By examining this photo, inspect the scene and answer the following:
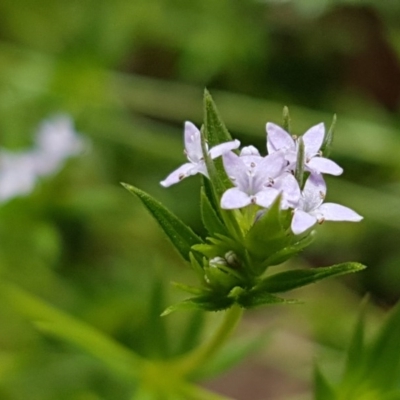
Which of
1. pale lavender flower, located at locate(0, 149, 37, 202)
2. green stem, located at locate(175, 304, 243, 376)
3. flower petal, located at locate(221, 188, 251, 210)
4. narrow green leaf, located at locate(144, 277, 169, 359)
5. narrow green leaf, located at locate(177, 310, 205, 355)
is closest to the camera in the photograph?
flower petal, located at locate(221, 188, 251, 210)

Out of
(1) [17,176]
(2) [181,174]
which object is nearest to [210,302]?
(2) [181,174]

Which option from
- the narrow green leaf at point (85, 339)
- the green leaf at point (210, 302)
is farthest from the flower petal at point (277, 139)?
the narrow green leaf at point (85, 339)

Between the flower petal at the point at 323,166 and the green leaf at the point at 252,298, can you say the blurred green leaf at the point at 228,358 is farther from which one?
the flower petal at the point at 323,166

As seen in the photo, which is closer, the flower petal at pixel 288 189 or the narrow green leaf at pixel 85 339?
the flower petal at pixel 288 189

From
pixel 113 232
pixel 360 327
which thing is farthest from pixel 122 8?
pixel 360 327

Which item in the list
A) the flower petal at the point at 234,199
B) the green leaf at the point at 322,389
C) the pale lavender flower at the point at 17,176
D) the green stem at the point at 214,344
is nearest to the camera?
the flower petal at the point at 234,199

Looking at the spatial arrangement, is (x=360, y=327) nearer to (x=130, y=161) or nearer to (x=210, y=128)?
(x=210, y=128)

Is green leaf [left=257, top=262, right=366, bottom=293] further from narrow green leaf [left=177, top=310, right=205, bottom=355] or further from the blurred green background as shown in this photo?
the blurred green background

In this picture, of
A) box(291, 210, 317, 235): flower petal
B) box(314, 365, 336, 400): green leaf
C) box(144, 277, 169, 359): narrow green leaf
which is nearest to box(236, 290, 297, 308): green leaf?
box(291, 210, 317, 235): flower petal
